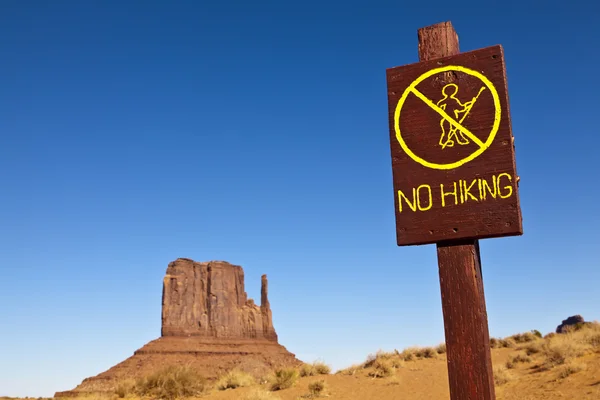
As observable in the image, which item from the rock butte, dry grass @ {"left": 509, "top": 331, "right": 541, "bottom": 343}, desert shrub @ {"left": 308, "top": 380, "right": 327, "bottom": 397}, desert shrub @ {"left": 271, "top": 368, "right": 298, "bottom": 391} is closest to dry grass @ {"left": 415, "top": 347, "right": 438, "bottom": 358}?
dry grass @ {"left": 509, "top": 331, "right": 541, "bottom": 343}

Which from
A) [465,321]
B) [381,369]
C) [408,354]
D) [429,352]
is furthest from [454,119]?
[429,352]

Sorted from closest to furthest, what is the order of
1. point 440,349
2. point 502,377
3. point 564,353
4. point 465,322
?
point 465,322
point 502,377
point 564,353
point 440,349

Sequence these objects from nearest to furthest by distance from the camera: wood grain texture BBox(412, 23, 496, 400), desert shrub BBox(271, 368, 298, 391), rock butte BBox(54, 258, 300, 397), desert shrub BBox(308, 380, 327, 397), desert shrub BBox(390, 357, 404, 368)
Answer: wood grain texture BBox(412, 23, 496, 400), desert shrub BBox(308, 380, 327, 397), desert shrub BBox(271, 368, 298, 391), desert shrub BBox(390, 357, 404, 368), rock butte BBox(54, 258, 300, 397)

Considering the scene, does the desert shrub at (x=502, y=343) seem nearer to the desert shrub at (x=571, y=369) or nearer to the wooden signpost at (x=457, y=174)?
the desert shrub at (x=571, y=369)

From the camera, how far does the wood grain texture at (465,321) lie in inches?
120

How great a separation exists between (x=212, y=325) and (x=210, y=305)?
4784 mm

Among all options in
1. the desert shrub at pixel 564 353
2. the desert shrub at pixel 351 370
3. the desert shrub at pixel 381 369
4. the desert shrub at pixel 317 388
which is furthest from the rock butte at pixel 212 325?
the desert shrub at pixel 564 353

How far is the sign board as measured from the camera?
320 centimetres

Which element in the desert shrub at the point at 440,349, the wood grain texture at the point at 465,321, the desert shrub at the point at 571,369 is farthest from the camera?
A: the desert shrub at the point at 440,349

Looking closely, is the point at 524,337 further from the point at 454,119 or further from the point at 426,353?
the point at 454,119

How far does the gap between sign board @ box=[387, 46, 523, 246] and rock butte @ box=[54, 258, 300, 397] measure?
87913 millimetres

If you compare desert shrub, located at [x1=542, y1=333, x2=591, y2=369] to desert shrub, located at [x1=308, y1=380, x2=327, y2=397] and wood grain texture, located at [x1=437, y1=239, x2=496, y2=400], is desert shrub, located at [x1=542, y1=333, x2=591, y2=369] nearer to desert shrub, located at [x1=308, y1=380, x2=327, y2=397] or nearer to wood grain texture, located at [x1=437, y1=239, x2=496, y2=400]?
desert shrub, located at [x1=308, y1=380, x2=327, y2=397]

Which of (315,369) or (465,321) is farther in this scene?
(315,369)

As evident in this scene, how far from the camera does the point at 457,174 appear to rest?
130 inches
